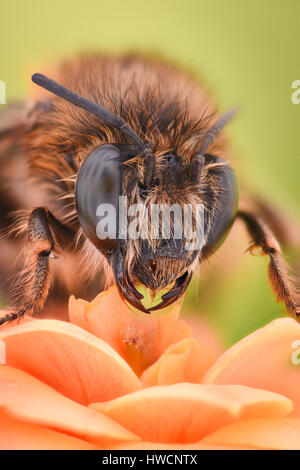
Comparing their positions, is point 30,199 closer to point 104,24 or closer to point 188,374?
point 104,24

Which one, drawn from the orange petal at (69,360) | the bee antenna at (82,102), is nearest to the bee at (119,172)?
the bee antenna at (82,102)

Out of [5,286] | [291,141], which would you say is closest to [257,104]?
[291,141]

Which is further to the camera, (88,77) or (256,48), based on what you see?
(256,48)

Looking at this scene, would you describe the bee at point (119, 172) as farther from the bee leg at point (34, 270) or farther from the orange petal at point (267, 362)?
the orange petal at point (267, 362)

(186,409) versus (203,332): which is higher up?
(186,409)

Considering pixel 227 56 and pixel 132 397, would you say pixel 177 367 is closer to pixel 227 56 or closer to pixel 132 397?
pixel 132 397

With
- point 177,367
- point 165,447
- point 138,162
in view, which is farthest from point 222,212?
point 165,447

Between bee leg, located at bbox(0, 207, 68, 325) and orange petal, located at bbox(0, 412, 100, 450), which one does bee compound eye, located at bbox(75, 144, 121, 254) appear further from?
orange petal, located at bbox(0, 412, 100, 450)
